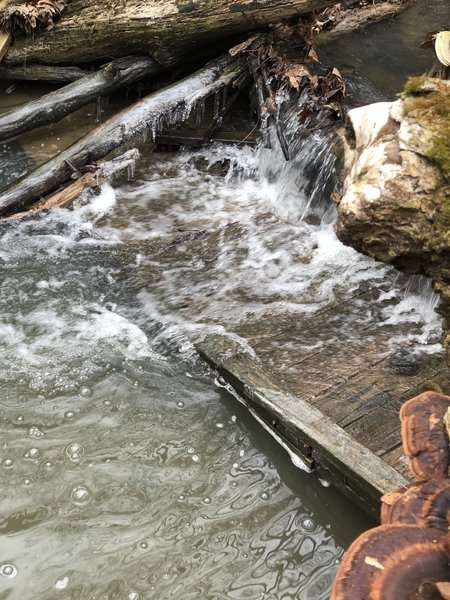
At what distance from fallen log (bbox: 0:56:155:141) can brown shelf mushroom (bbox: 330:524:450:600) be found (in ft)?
21.6

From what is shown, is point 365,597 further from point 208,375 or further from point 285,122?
point 285,122

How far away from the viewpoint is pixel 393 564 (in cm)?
246

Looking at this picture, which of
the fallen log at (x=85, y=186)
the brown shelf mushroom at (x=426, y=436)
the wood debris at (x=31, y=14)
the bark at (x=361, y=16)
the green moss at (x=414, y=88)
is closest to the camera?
the brown shelf mushroom at (x=426, y=436)

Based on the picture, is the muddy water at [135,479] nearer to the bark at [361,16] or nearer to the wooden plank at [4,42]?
the wooden plank at [4,42]

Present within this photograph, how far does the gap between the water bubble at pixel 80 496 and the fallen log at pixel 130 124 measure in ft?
11.9

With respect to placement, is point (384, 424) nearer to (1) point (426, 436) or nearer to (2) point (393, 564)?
(1) point (426, 436)

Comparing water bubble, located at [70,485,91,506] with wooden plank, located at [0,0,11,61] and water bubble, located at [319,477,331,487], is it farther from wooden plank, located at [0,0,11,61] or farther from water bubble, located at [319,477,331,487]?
wooden plank, located at [0,0,11,61]

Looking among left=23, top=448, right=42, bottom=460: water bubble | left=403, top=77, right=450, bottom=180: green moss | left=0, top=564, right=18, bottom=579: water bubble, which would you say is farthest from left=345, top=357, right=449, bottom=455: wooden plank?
left=0, top=564, right=18, bottom=579: water bubble

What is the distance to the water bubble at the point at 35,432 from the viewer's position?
4.35 meters

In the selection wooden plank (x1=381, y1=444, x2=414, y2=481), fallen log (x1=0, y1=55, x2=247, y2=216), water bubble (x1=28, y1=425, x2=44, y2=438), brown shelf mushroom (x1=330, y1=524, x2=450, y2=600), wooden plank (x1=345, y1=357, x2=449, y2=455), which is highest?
fallen log (x1=0, y1=55, x2=247, y2=216)

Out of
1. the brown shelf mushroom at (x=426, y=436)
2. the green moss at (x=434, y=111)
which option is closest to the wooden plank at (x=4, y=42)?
the green moss at (x=434, y=111)

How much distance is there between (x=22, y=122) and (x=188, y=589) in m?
5.90

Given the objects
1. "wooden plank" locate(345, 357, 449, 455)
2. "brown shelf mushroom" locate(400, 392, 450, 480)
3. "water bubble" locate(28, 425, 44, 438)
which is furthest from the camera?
"water bubble" locate(28, 425, 44, 438)

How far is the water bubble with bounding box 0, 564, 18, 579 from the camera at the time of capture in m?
3.56
